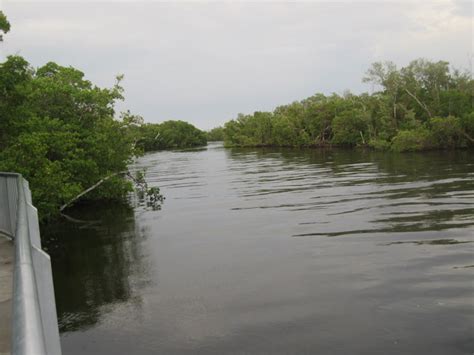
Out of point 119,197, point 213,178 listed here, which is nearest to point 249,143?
point 213,178

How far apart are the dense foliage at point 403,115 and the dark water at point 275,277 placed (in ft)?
118

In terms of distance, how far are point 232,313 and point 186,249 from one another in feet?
20.8

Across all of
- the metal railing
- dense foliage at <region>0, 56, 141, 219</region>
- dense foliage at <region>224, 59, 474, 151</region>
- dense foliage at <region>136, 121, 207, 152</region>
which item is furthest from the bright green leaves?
dense foliage at <region>136, 121, 207, 152</region>

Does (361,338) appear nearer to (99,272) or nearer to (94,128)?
(99,272)

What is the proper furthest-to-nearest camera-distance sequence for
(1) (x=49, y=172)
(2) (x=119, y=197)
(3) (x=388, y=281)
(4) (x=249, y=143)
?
(4) (x=249, y=143), (2) (x=119, y=197), (1) (x=49, y=172), (3) (x=388, y=281)

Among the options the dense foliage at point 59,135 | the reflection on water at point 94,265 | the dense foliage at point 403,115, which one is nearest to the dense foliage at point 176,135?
the dense foliage at point 403,115

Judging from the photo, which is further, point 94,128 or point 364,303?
point 94,128

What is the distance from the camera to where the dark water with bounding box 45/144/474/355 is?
922 cm

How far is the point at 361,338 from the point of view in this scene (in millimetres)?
8875

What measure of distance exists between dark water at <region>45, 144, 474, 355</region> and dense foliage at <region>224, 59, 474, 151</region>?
3591 centimetres

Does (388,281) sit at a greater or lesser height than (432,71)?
lesser

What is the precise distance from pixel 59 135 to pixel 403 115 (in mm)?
A: 60037

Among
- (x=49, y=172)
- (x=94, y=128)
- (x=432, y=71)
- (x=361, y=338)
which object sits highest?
(x=432, y=71)

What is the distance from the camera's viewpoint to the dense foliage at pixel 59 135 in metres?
17.4
